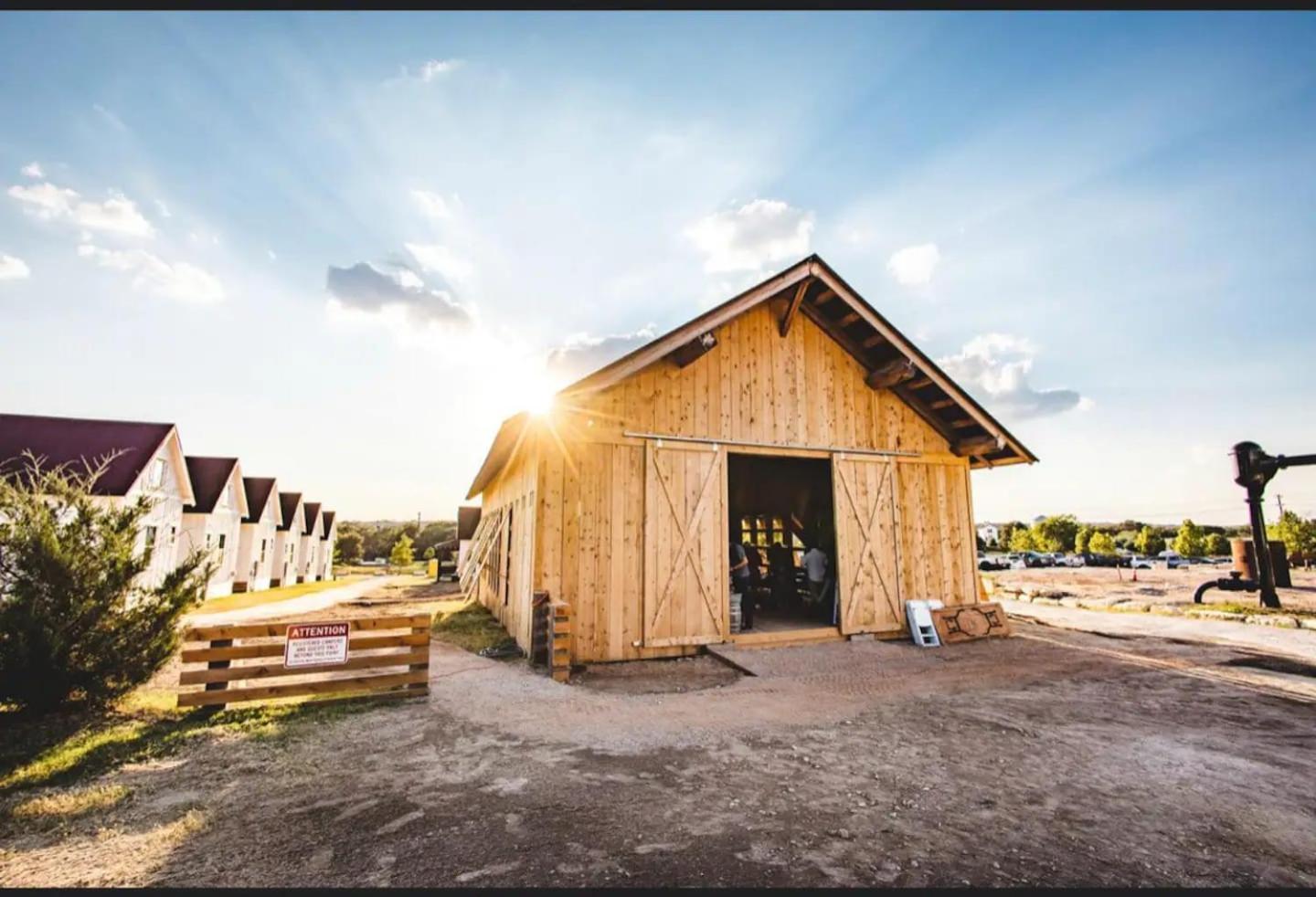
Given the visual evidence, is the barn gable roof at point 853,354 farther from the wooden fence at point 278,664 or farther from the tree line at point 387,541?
the tree line at point 387,541

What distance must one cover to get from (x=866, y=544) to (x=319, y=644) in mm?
9273

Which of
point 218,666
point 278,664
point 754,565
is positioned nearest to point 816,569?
point 754,565

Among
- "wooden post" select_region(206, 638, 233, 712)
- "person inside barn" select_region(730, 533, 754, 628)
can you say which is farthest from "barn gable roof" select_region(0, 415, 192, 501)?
"person inside barn" select_region(730, 533, 754, 628)

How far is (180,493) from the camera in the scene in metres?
23.5

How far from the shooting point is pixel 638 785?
4617mm

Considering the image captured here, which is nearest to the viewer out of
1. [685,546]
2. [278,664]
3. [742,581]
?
[278,664]

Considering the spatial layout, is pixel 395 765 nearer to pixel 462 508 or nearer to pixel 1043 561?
pixel 462 508

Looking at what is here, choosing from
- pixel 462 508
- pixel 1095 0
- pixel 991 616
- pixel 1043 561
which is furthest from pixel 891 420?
pixel 1043 561

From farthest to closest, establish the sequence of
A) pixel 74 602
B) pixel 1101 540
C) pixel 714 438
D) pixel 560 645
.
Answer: pixel 1101 540, pixel 714 438, pixel 560 645, pixel 74 602

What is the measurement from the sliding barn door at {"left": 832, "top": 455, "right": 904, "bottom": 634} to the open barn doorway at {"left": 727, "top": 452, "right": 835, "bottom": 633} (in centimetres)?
273

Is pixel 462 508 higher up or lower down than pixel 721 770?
higher up

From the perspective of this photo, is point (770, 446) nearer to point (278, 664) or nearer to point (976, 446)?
point (976, 446)

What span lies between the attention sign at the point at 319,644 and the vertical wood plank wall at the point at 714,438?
8.89 feet

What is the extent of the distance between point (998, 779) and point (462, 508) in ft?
125
